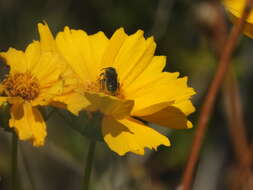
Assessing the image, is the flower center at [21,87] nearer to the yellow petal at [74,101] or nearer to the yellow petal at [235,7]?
the yellow petal at [74,101]

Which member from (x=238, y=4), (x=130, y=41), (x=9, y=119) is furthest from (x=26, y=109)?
(x=238, y=4)

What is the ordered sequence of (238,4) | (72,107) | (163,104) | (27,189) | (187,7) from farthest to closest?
(187,7) → (27,189) → (238,4) → (163,104) → (72,107)

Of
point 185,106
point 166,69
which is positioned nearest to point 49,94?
point 185,106

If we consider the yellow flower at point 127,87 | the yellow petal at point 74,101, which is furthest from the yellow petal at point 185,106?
the yellow petal at point 74,101

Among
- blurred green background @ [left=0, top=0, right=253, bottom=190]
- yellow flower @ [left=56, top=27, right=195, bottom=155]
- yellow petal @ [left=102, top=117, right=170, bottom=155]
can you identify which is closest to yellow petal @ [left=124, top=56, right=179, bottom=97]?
yellow flower @ [left=56, top=27, right=195, bottom=155]

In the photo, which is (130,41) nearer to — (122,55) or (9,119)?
(122,55)
